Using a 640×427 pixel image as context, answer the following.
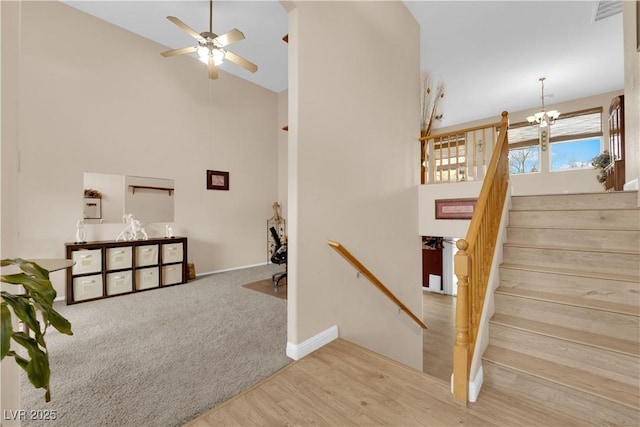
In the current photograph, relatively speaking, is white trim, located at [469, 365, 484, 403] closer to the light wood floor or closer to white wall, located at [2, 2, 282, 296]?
the light wood floor

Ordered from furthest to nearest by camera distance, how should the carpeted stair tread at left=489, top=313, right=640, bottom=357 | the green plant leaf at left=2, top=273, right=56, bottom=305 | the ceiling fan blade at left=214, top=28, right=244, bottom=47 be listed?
the ceiling fan blade at left=214, top=28, right=244, bottom=47, the carpeted stair tread at left=489, top=313, right=640, bottom=357, the green plant leaf at left=2, top=273, right=56, bottom=305

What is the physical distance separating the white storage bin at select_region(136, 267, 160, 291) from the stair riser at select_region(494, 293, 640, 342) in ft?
14.3

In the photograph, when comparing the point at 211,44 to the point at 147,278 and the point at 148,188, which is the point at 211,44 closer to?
the point at 148,188

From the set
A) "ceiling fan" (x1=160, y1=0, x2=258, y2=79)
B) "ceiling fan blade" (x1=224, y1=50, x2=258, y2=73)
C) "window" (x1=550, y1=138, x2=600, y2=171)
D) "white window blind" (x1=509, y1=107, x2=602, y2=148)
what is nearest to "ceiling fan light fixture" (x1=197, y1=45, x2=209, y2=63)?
"ceiling fan" (x1=160, y1=0, x2=258, y2=79)

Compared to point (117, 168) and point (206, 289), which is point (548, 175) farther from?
point (117, 168)

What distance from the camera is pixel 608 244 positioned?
2500mm

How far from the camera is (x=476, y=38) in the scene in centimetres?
448

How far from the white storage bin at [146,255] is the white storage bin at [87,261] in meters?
0.44

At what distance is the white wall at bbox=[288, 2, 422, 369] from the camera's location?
2254 mm

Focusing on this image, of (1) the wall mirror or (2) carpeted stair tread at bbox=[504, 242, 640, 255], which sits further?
(1) the wall mirror

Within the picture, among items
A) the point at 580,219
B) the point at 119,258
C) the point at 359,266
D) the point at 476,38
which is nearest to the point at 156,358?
the point at 359,266

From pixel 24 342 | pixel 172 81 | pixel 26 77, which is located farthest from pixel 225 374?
pixel 172 81

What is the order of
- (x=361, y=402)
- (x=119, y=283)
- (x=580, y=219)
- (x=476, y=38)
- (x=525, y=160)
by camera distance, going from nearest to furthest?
(x=361, y=402) < (x=580, y=219) < (x=119, y=283) < (x=476, y=38) < (x=525, y=160)

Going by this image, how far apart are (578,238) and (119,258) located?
17.7ft
